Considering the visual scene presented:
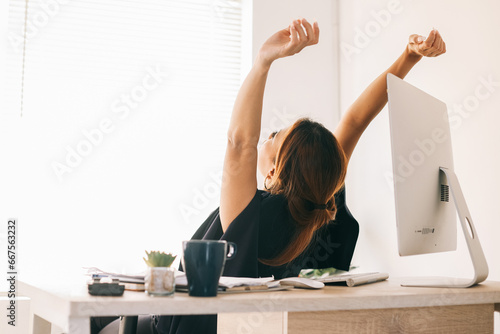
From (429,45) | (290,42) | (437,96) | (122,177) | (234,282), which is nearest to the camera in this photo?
(234,282)

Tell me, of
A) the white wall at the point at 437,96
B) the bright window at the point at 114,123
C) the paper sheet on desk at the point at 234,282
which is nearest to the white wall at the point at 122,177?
the bright window at the point at 114,123

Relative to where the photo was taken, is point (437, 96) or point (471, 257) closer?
point (471, 257)

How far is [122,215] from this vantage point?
282cm

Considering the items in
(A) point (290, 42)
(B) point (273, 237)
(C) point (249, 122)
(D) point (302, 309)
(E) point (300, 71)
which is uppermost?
(E) point (300, 71)

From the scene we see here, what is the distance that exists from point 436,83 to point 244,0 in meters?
1.33

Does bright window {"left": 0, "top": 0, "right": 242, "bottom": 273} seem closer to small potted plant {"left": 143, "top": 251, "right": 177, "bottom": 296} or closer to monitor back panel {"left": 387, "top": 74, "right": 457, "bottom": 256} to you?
monitor back panel {"left": 387, "top": 74, "right": 457, "bottom": 256}

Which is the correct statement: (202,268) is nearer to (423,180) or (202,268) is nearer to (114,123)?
(423,180)

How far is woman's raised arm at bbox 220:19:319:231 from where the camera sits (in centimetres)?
116

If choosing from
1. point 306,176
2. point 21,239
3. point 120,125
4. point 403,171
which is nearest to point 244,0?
point 120,125

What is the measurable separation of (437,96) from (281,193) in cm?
116

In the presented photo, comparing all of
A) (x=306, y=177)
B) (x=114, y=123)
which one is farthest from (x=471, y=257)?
(x=114, y=123)

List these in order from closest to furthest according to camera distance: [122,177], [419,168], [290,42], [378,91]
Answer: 1. [290,42]
2. [419,168]
3. [378,91]
4. [122,177]

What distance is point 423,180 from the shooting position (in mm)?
1261

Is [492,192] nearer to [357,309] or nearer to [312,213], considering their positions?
[312,213]
